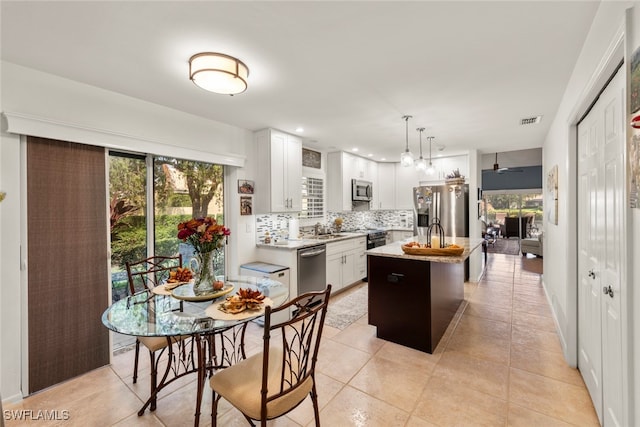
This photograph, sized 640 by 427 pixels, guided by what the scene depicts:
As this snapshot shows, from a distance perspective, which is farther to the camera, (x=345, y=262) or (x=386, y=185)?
(x=386, y=185)

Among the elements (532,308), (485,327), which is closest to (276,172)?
(485,327)

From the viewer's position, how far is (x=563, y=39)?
181 cm

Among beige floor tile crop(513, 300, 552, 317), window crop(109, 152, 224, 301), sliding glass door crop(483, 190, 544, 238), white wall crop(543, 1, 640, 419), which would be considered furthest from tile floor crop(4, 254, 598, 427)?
sliding glass door crop(483, 190, 544, 238)

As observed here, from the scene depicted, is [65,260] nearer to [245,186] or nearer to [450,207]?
[245,186]

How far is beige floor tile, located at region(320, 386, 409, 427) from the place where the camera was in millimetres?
1837

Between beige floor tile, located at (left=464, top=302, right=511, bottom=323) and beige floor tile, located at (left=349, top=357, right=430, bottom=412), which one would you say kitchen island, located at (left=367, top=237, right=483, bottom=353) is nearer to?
beige floor tile, located at (left=349, top=357, right=430, bottom=412)

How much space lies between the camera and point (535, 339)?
2.92m

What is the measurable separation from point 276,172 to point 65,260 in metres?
2.33

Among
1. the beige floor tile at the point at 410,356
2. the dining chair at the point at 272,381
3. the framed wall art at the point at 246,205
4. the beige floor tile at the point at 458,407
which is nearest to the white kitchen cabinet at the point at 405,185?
the framed wall art at the point at 246,205

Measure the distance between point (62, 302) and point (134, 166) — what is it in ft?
4.58

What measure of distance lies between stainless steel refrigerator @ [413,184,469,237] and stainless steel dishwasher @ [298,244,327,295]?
1.99m

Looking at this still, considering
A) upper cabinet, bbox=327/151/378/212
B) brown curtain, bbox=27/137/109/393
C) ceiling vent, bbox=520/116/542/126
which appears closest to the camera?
brown curtain, bbox=27/137/109/393

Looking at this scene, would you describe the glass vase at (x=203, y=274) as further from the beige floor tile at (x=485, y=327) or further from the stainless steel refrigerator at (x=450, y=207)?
the stainless steel refrigerator at (x=450, y=207)

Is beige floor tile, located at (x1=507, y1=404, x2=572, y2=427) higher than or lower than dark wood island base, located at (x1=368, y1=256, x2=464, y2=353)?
lower
